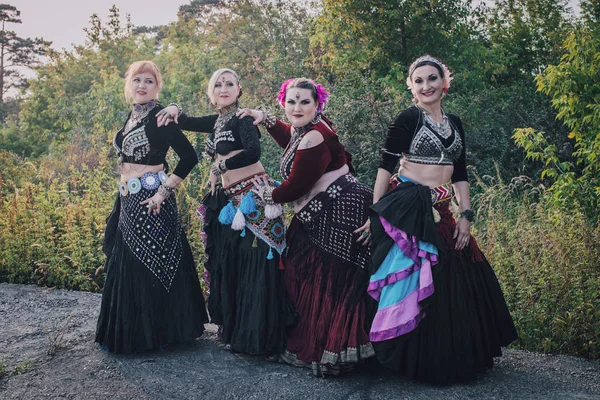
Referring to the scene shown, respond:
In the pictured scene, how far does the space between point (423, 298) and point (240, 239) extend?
4.63ft

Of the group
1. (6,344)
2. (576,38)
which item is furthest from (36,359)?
(576,38)

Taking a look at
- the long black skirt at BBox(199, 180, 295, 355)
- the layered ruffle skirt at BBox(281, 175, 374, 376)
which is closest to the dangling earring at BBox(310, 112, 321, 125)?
the layered ruffle skirt at BBox(281, 175, 374, 376)

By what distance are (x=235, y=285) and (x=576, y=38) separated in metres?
5.69

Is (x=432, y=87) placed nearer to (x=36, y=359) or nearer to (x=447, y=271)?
(x=447, y=271)

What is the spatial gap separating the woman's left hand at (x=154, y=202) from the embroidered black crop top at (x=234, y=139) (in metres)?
0.49

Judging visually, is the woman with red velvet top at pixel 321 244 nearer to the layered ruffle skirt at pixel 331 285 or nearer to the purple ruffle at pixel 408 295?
the layered ruffle skirt at pixel 331 285

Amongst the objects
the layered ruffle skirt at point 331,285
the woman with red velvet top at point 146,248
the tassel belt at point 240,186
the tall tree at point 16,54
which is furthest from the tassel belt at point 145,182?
the tall tree at point 16,54

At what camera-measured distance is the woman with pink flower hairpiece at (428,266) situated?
3.61 metres

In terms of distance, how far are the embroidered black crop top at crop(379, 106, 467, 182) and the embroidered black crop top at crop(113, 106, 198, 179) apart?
1.48 meters

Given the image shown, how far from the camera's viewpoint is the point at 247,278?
13.8 feet

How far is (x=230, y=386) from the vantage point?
3762 mm

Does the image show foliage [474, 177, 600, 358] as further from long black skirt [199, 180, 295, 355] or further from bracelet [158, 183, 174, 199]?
bracelet [158, 183, 174, 199]

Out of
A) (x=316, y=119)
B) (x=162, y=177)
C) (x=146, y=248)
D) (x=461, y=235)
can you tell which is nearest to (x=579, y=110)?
(x=461, y=235)

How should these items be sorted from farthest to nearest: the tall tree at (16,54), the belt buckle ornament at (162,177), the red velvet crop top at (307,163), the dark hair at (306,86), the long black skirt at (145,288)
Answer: the tall tree at (16,54), the belt buckle ornament at (162,177), the long black skirt at (145,288), the dark hair at (306,86), the red velvet crop top at (307,163)
